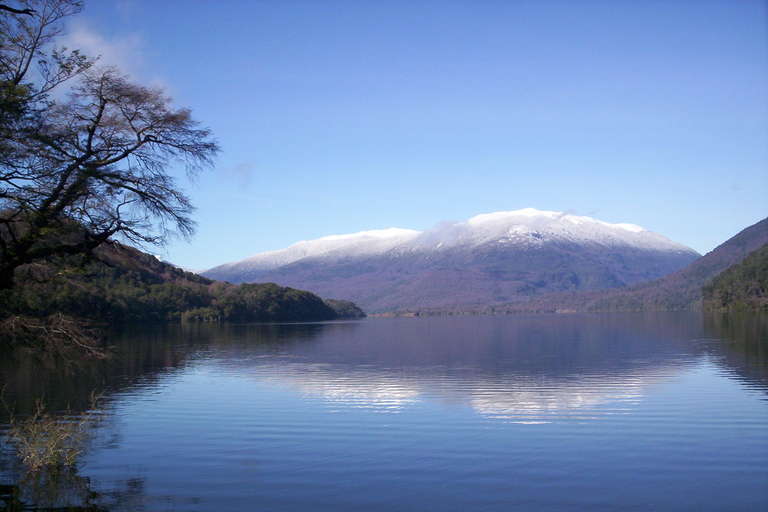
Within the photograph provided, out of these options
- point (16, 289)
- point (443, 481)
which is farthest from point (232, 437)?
point (16, 289)

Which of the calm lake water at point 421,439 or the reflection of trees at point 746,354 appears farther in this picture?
the reflection of trees at point 746,354

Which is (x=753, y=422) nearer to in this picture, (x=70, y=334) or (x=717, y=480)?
(x=717, y=480)

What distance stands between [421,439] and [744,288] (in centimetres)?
14364

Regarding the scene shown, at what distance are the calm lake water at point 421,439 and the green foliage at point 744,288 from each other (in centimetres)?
11058

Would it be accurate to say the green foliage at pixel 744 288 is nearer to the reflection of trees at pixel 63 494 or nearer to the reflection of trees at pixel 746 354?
the reflection of trees at pixel 746 354

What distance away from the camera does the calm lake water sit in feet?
48.8

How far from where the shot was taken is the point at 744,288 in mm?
140875

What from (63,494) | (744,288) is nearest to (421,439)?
(63,494)

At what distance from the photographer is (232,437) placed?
21359 millimetres

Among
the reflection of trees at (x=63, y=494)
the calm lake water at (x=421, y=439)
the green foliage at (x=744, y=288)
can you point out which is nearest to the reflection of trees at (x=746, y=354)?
the calm lake water at (x=421, y=439)

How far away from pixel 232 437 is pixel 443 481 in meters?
8.52

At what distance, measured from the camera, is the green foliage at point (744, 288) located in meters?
136

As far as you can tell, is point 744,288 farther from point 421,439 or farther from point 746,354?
point 421,439

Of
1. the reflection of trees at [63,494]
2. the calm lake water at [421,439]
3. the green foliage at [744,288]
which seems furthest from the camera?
the green foliage at [744,288]
